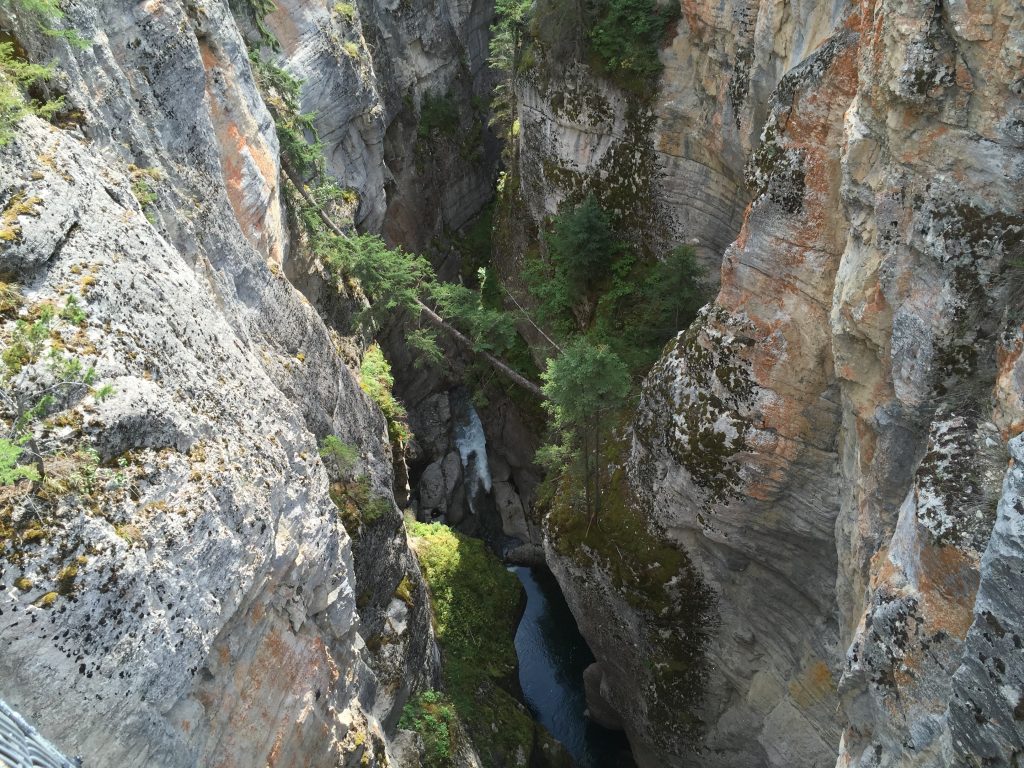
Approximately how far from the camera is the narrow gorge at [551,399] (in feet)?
19.6

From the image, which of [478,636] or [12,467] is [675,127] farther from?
[12,467]

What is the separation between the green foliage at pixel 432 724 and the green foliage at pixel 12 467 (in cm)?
1147

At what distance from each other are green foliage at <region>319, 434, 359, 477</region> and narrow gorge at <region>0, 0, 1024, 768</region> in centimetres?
8

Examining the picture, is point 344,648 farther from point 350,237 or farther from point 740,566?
point 350,237

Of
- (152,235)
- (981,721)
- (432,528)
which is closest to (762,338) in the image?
(981,721)

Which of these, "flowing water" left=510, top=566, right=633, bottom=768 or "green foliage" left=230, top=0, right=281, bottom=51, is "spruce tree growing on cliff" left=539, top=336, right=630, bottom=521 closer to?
"flowing water" left=510, top=566, right=633, bottom=768

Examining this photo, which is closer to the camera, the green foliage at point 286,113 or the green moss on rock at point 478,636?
the green moss on rock at point 478,636

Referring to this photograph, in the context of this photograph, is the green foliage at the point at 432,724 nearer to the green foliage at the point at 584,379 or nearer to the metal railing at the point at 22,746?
the green foliage at the point at 584,379

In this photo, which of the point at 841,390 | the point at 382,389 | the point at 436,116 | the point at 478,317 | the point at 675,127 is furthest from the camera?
the point at 436,116

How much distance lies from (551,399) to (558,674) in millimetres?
12452

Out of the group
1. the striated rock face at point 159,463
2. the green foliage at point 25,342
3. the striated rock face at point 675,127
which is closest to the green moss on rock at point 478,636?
the striated rock face at point 159,463

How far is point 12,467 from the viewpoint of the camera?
504 centimetres

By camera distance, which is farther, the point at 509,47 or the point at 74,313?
the point at 509,47

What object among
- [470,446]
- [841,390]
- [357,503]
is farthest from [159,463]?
[470,446]
